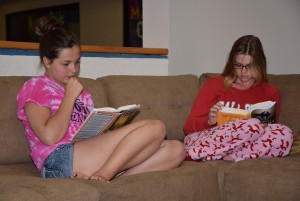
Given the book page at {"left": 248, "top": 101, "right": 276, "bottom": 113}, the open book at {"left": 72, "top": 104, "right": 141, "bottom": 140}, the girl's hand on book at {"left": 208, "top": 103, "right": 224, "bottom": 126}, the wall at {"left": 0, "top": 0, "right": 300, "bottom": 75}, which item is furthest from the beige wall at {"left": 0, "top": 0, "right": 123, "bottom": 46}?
the open book at {"left": 72, "top": 104, "right": 141, "bottom": 140}

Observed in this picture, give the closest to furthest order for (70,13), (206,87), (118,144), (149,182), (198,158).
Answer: (149,182)
(118,144)
(198,158)
(206,87)
(70,13)

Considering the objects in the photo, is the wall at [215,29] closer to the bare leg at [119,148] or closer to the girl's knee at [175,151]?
the girl's knee at [175,151]

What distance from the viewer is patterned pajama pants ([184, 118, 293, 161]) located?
2361 mm

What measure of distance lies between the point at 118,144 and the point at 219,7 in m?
1.89

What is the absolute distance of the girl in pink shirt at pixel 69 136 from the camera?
195cm

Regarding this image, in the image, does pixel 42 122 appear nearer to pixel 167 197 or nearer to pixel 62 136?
pixel 62 136

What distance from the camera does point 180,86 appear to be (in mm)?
2938

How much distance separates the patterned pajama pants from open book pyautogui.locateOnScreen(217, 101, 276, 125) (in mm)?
72

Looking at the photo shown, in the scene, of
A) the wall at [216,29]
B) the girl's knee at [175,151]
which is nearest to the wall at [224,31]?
the wall at [216,29]

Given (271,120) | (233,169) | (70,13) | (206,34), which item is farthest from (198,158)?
(70,13)

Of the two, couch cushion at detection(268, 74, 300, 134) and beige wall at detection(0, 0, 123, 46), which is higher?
beige wall at detection(0, 0, 123, 46)

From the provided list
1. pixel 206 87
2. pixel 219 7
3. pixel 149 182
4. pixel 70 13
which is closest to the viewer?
pixel 149 182

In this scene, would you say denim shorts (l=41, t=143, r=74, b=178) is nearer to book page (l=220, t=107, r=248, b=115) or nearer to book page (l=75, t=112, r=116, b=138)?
book page (l=75, t=112, r=116, b=138)

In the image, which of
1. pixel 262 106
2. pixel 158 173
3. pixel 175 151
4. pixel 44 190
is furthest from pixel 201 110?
pixel 44 190
